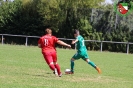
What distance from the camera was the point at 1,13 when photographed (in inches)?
→ 2013

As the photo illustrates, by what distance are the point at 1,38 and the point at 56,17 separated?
7680 mm

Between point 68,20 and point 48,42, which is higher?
point 68,20

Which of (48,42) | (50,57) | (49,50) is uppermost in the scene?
(48,42)

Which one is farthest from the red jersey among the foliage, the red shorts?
the foliage

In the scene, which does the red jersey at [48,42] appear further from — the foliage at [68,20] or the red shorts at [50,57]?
the foliage at [68,20]

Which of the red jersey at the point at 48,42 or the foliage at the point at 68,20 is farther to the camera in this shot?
the foliage at the point at 68,20

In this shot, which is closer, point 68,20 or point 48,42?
point 48,42

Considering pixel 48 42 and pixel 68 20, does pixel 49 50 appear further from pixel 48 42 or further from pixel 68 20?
pixel 68 20

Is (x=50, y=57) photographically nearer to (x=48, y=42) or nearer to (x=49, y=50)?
(x=49, y=50)

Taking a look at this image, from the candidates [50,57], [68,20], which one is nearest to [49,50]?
[50,57]

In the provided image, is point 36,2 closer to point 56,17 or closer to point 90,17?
point 56,17

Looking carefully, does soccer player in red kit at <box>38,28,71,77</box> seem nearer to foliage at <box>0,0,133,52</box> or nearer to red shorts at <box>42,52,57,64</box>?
red shorts at <box>42,52,57,64</box>

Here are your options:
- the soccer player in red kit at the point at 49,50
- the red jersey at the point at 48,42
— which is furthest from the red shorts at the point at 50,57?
the red jersey at the point at 48,42

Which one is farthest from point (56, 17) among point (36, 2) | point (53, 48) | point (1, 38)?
point (53, 48)
